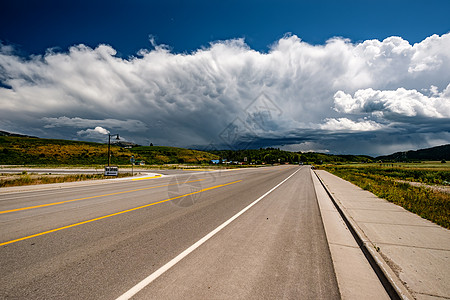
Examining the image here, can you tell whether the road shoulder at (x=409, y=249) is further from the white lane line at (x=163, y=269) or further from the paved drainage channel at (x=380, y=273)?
the white lane line at (x=163, y=269)

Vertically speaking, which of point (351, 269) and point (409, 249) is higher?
point (409, 249)

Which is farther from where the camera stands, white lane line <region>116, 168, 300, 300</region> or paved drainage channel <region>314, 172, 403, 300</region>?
paved drainage channel <region>314, 172, 403, 300</region>

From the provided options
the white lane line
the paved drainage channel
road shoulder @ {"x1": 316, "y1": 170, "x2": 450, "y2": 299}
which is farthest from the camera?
road shoulder @ {"x1": 316, "y1": 170, "x2": 450, "y2": 299}

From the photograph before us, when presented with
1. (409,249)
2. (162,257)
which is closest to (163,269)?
(162,257)

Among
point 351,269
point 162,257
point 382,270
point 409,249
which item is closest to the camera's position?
point 382,270

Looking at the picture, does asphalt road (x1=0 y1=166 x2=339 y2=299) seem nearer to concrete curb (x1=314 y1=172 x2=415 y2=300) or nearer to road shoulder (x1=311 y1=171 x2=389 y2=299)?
road shoulder (x1=311 y1=171 x2=389 y2=299)

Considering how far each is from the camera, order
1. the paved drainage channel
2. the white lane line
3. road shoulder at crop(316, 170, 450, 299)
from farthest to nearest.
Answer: road shoulder at crop(316, 170, 450, 299), the paved drainage channel, the white lane line

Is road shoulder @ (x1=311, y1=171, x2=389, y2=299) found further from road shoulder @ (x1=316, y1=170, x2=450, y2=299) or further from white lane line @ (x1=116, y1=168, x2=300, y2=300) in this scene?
white lane line @ (x1=116, y1=168, x2=300, y2=300)

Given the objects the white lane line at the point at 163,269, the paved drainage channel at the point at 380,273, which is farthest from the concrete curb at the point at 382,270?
the white lane line at the point at 163,269

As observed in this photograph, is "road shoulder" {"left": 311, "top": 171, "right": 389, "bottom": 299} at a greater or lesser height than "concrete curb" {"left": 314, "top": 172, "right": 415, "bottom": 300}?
lesser

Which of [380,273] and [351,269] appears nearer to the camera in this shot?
[380,273]

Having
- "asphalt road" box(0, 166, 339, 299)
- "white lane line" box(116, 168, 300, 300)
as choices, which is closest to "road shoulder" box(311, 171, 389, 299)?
"asphalt road" box(0, 166, 339, 299)

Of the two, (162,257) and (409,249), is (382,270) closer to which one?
(409,249)

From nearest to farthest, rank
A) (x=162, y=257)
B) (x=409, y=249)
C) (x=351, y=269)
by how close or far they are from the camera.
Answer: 1. (x=351, y=269)
2. (x=162, y=257)
3. (x=409, y=249)
